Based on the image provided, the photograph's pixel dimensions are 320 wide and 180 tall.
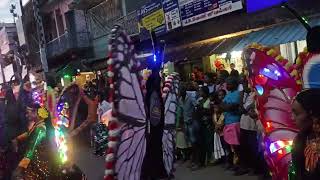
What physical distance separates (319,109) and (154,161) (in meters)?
2.26

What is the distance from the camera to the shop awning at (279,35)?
9.73 m

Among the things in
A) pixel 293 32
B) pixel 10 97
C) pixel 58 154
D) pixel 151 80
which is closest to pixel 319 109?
pixel 151 80

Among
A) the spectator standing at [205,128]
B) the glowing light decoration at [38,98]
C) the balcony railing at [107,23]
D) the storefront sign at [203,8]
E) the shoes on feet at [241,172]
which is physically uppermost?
the balcony railing at [107,23]

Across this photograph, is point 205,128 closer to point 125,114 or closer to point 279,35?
point 279,35

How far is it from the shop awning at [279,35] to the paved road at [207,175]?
10.0 feet

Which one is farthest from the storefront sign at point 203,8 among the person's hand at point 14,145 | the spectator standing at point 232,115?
the person's hand at point 14,145

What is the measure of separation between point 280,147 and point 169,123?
61.6 inches

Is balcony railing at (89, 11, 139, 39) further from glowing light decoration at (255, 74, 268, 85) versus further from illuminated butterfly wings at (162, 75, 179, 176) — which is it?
glowing light decoration at (255, 74, 268, 85)

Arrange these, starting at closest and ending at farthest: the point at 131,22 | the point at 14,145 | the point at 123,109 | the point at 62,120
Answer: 1. the point at 123,109
2. the point at 14,145
3. the point at 62,120
4. the point at 131,22

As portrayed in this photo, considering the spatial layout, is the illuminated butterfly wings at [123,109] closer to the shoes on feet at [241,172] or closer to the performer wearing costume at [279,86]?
the performer wearing costume at [279,86]

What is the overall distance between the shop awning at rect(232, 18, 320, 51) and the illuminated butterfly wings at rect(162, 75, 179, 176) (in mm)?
4958

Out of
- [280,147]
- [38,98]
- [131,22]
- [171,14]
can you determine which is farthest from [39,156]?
[131,22]

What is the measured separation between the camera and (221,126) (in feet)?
26.8

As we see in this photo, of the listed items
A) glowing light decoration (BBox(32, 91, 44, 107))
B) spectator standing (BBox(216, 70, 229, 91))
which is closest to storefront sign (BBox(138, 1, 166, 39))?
spectator standing (BBox(216, 70, 229, 91))
